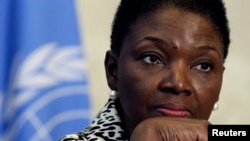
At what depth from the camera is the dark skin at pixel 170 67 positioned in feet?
2.34

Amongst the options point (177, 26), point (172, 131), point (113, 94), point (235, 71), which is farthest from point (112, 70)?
point (235, 71)

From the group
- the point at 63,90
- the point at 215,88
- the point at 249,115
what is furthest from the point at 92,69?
the point at 215,88

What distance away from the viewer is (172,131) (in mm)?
559

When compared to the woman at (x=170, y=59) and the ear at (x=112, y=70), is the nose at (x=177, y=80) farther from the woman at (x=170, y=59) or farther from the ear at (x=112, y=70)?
the ear at (x=112, y=70)

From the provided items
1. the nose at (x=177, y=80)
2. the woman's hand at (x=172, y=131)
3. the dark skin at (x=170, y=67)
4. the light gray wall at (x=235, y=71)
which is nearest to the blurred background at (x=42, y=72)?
the light gray wall at (x=235, y=71)

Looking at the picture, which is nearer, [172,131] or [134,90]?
[172,131]

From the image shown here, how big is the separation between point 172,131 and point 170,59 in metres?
0.19

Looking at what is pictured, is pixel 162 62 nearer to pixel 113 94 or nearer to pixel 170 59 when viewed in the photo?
pixel 170 59

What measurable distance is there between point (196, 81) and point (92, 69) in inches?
32.4

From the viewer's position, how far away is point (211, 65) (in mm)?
771

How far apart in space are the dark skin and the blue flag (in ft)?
1.69

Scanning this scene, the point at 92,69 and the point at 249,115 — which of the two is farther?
the point at 249,115

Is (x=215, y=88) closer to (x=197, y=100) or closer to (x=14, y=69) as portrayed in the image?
(x=197, y=100)

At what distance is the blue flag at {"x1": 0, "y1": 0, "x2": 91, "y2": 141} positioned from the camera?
1272 millimetres
